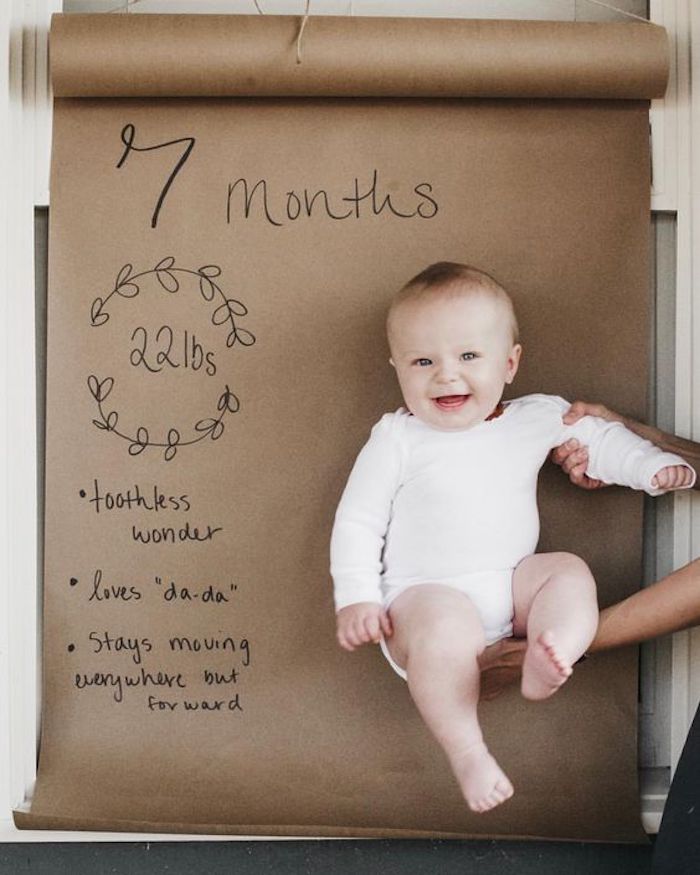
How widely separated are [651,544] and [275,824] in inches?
24.6

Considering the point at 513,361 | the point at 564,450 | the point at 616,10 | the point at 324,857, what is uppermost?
the point at 616,10

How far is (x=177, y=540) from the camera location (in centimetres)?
122

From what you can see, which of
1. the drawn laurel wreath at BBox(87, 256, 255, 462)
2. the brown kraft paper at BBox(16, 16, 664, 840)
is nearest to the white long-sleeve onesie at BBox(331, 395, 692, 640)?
the brown kraft paper at BBox(16, 16, 664, 840)

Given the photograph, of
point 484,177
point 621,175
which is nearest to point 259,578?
point 484,177

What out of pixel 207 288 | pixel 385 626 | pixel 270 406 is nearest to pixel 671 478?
pixel 385 626

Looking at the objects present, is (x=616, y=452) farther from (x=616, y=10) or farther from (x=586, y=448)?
(x=616, y=10)

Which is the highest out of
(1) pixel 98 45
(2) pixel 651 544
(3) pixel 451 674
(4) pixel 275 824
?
(1) pixel 98 45

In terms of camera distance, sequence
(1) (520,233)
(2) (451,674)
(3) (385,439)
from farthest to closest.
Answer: (1) (520,233) → (3) (385,439) → (2) (451,674)

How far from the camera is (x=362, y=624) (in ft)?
3.42

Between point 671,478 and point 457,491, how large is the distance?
27 cm

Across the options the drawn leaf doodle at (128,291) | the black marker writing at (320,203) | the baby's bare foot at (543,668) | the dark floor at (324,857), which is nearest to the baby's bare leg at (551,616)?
the baby's bare foot at (543,668)

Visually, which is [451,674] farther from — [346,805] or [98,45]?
[98,45]

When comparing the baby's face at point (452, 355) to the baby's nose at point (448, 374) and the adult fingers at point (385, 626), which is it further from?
the adult fingers at point (385, 626)

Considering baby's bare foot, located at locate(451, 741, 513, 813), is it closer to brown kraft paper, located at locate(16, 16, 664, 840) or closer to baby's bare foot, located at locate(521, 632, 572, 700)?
baby's bare foot, located at locate(521, 632, 572, 700)
